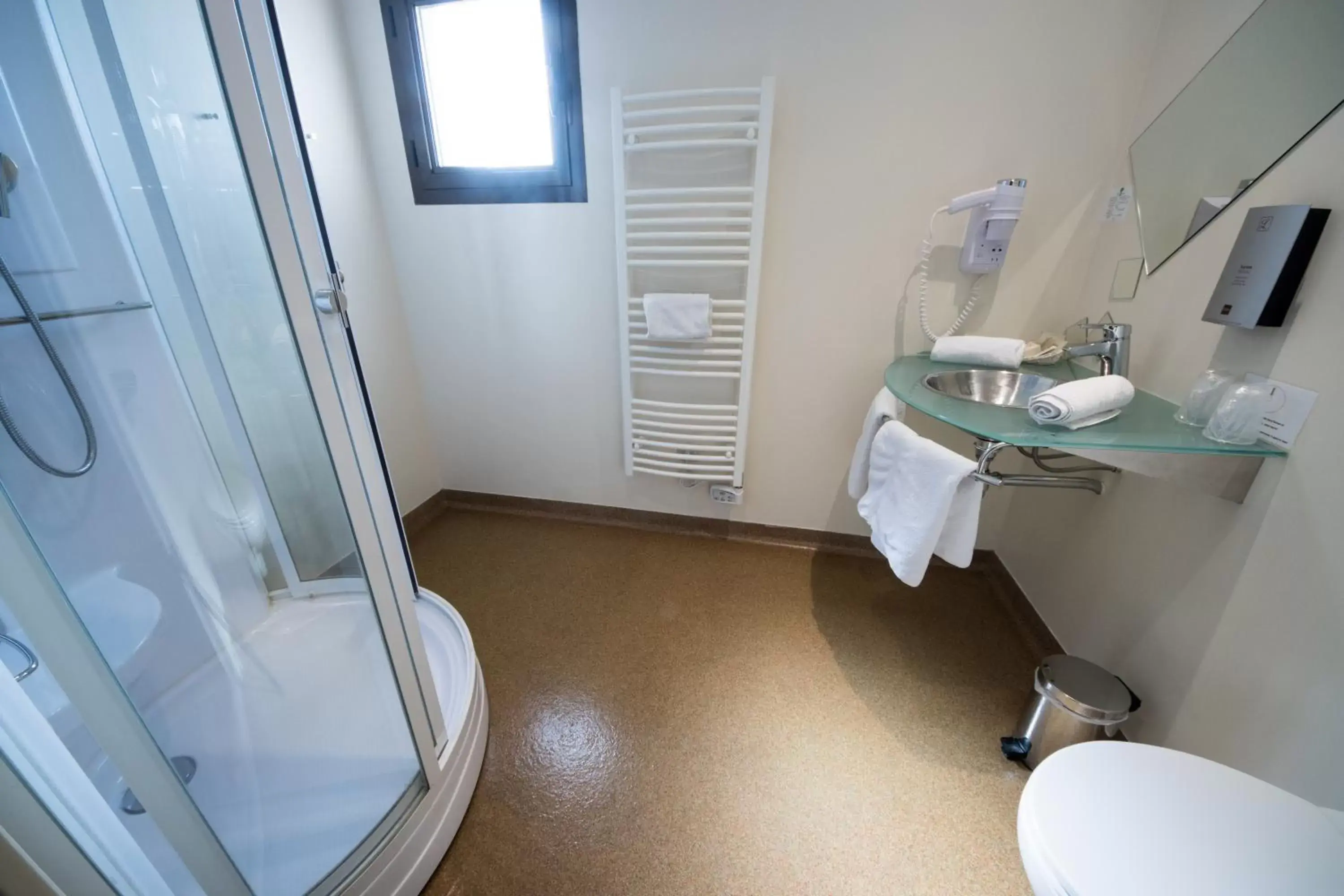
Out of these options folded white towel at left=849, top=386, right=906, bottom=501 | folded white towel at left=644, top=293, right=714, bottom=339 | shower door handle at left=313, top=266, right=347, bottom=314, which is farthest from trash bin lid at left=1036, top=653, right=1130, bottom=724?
shower door handle at left=313, top=266, right=347, bottom=314

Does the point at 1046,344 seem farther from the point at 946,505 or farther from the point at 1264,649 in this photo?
the point at 1264,649

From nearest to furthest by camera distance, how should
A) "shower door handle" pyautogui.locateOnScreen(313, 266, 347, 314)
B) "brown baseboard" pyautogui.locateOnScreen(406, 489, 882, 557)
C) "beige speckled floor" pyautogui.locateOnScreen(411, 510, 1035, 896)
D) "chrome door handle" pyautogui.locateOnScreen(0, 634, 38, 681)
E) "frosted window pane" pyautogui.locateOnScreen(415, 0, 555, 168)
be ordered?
1. "chrome door handle" pyautogui.locateOnScreen(0, 634, 38, 681)
2. "shower door handle" pyautogui.locateOnScreen(313, 266, 347, 314)
3. "beige speckled floor" pyautogui.locateOnScreen(411, 510, 1035, 896)
4. "frosted window pane" pyautogui.locateOnScreen(415, 0, 555, 168)
5. "brown baseboard" pyautogui.locateOnScreen(406, 489, 882, 557)

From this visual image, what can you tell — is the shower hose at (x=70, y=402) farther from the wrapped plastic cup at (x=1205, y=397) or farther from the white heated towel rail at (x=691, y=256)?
the wrapped plastic cup at (x=1205, y=397)

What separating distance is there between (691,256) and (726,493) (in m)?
0.91

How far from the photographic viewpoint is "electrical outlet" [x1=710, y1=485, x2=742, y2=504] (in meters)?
1.87

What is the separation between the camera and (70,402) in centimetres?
88

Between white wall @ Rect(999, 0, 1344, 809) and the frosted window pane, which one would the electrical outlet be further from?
the frosted window pane

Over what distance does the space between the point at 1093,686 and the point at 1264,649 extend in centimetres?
33

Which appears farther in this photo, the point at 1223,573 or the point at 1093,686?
the point at 1093,686

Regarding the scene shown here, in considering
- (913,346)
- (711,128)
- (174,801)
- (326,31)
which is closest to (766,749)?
(174,801)

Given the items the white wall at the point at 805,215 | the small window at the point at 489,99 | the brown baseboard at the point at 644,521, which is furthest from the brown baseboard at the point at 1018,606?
the small window at the point at 489,99

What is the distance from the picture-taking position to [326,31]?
1479mm

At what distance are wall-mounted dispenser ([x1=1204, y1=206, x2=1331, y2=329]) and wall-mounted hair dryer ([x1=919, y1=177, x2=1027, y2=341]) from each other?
1.50 ft

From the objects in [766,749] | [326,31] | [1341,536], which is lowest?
[766,749]
